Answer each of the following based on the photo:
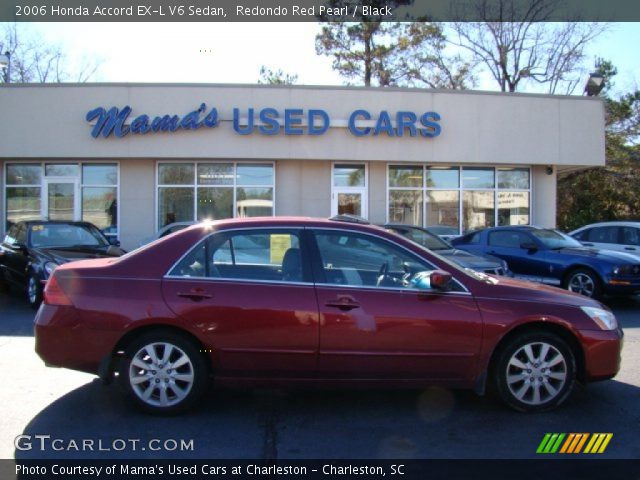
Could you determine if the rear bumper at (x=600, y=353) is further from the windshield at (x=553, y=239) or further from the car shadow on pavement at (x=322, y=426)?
the windshield at (x=553, y=239)

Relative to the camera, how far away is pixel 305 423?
4.61 m

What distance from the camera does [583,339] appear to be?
188 inches

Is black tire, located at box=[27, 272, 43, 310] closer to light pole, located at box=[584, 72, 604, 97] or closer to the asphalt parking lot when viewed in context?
the asphalt parking lot

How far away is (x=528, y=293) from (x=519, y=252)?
23.0ft

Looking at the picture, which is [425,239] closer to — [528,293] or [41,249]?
[528,293]

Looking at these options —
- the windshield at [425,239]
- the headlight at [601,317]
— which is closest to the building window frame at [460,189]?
the windshield at [425,239]

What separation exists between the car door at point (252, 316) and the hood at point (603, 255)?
769 centimetres

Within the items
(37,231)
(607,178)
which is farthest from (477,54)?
(37,231)

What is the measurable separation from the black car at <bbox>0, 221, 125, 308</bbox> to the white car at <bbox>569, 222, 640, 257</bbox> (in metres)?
10.2

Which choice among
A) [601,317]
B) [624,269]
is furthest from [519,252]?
[601,317]

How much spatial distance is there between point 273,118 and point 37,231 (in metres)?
6.96

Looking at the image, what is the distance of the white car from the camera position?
12750 millimetres

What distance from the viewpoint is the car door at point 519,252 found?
11133 millimetres
